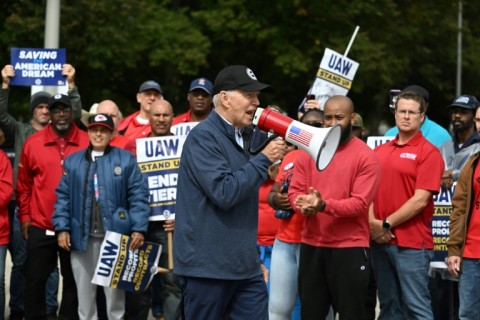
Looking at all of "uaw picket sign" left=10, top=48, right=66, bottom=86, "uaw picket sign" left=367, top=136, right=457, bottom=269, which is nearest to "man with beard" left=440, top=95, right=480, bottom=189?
"uaw picket sign" left=367, top=136, right=457, bottom=269

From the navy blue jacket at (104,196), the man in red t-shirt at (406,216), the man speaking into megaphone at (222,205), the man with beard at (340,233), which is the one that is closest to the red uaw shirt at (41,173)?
the navy blue jacket at (104,196)

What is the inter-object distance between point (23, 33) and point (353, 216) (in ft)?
49.3

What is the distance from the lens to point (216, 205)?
6.53 m

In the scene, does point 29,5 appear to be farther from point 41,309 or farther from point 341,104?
point 341,104

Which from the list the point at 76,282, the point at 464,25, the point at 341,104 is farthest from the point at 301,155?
the point at 464,25

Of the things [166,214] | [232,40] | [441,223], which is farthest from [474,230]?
[232,40]

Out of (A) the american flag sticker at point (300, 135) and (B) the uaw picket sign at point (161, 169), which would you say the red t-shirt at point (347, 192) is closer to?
(A) the american flag sticker at point (300, 135)

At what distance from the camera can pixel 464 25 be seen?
110 feet

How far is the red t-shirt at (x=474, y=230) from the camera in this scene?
26.6ft

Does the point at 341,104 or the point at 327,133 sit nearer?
the point at 327,133

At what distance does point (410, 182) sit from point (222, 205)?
2620 millimetres

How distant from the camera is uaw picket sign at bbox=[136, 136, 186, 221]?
33.0 feet

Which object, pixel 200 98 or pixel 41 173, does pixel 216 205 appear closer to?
pixel 41 173

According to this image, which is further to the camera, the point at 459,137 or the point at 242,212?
the point at 459,137
